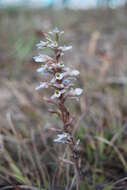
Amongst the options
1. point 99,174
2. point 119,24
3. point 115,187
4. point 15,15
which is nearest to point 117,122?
point 99,174

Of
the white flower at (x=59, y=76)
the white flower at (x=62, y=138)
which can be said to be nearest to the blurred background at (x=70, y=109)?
the white flower at (x=62, y=138)

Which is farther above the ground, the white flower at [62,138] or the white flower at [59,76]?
the white flower at [59,76]

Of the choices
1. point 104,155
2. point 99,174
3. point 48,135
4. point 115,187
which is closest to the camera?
point 115,187

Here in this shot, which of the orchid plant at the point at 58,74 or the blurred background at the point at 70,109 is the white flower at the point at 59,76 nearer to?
the orchid plant at the point at 58,74

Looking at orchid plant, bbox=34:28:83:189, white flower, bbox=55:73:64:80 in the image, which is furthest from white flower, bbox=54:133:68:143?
white flower, bbox=55:73:64:80

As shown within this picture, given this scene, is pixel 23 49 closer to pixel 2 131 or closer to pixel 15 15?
pixel 2 131

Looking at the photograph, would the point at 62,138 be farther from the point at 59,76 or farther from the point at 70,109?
the point at 70,109

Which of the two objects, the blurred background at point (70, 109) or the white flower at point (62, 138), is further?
the blurred background at point (70, 109)

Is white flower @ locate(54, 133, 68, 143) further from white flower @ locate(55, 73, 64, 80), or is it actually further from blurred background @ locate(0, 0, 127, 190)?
white flower @ locate(55, 73, 64, 80)

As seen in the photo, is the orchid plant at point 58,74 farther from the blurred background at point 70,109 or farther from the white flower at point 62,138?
the blurred background at point 70,109
